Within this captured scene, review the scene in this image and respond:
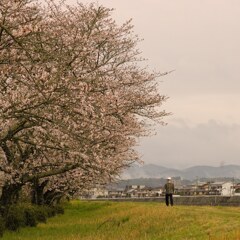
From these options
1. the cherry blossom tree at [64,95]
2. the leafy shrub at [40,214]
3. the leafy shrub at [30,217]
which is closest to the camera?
the cherry blossom tree at [64,95]

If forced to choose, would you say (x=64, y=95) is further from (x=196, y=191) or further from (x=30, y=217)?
(x=196, y=191)

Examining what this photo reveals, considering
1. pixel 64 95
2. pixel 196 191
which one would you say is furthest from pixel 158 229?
pixel 196 191

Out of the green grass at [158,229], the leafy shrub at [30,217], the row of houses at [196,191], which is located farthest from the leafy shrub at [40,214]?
the row of houses at [196,191]

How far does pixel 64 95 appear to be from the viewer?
1541cm

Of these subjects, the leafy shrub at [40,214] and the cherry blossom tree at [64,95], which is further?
the leafy shrub at [40,214]

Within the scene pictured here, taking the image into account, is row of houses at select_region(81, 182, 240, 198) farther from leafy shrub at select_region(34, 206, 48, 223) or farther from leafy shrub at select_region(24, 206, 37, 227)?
leafy shrub at select_region(24, 206, 37, 227)

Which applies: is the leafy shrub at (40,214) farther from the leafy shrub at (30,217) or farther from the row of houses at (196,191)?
the row of houses at (196,191)

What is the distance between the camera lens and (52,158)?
75.3ft

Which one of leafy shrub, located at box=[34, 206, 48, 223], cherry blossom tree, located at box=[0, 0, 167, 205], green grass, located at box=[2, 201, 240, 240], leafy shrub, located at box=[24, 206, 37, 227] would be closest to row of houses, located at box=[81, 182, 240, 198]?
leafy shrub, located at box=[34, 206, 48, 223]

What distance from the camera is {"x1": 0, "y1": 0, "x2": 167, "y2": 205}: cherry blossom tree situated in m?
14.7

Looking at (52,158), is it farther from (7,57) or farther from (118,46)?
(7,57)

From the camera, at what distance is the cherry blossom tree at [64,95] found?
14.7 meters

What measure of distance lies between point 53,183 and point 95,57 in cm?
1283

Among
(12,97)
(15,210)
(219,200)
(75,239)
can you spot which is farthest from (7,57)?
(219,200)
